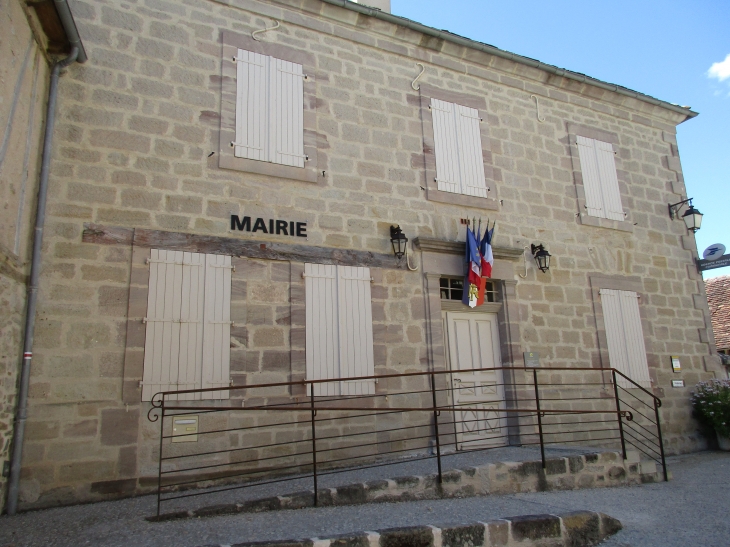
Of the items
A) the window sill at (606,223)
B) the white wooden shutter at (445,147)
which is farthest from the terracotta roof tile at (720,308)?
the white wooden shutter at (445,147)

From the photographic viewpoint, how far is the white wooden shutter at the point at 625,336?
890 cm

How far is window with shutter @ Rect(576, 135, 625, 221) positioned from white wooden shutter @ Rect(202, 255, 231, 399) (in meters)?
5.77

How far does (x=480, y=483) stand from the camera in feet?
18.2

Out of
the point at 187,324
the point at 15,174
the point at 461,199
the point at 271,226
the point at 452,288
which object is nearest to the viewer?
the point at 15,174

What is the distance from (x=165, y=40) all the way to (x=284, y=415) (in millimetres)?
4331

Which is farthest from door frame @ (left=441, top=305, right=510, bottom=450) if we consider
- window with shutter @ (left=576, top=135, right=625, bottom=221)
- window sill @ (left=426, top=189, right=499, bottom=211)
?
window with shutter @ (left=576, top=135, right=625, bottom=221)

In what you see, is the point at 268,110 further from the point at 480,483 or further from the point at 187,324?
the point at 480,483

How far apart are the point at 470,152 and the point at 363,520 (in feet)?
18.4

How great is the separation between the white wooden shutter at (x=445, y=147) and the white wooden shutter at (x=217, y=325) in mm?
3208

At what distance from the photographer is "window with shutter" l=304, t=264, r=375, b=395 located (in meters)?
6.77

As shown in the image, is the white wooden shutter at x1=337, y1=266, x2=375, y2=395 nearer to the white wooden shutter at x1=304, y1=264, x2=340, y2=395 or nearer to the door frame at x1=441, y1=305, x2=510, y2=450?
the white wooden shutter at x1=304, y1=264, x2=340, y2=395

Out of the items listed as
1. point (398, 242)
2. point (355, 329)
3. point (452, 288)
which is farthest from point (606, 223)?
point (355, 329)

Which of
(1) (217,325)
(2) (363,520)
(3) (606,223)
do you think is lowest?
(2) (363,520)

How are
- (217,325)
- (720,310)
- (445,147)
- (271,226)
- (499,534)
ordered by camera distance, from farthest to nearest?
(720,310), (445,147), (271,226), (217,325), (499,534)
